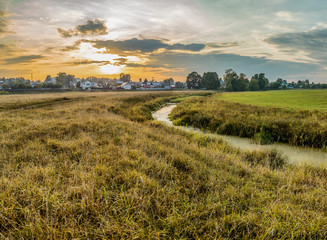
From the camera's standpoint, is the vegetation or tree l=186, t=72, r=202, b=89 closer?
the vegetation

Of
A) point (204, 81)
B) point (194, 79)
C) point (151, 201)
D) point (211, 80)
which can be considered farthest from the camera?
point (194, 79)

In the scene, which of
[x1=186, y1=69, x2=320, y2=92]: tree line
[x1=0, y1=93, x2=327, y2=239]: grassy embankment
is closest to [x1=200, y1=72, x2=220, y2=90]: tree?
[x1=186, y1=69, x2=320, y2=92]: tree line

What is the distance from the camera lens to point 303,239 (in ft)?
8.91

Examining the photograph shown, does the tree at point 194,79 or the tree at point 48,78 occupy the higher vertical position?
the tree at point 48,78

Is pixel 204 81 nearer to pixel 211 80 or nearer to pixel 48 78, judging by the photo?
pixel 211 80

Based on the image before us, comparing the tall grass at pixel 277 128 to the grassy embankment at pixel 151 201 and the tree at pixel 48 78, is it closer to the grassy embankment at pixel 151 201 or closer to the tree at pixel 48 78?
the grassy embankment at pixel 151 201

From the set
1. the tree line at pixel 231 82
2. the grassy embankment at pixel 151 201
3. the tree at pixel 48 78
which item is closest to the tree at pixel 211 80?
the tree line at pixel 231 82

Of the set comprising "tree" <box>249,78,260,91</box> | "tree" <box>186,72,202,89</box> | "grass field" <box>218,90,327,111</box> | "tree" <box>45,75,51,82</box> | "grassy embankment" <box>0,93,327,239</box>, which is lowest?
"grassy embankment" <box>0,93,327,239</box>

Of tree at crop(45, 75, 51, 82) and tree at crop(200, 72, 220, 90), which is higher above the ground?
tree at crop(45, 75, 51, 82)

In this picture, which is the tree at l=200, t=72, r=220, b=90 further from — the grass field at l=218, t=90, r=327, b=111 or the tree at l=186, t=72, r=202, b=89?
the grass field at l=218, t=90, r=327, b=111

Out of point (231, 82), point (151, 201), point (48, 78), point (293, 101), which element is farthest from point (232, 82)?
point (48, 78)

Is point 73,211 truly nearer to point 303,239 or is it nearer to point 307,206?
point 303,239

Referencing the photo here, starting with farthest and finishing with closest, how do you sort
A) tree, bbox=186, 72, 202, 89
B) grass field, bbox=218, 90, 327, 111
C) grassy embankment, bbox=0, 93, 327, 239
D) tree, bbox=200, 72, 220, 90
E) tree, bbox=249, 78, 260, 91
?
tree, bbox=186, 72, 202, 89, tree, bbox=200, 72, 220, 90, tree, bbox=249, 78, 260, 91, grass field, bbox=218, 90, 327, 111, grassy embankment, bbox=0, 93, 327, 239

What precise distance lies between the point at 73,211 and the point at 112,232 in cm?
89
